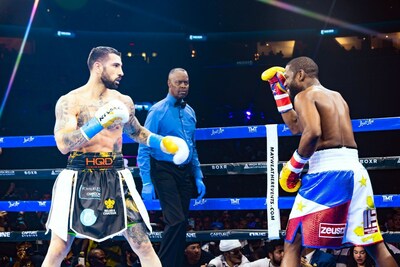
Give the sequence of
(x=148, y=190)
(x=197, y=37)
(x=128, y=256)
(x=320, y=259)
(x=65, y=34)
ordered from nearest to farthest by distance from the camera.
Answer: (x=148, y=190)
(x=320, y=259)
(x=128, y=256)
(x=65, y=34)
(x=197, y=37)

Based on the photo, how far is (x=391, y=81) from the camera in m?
14.0

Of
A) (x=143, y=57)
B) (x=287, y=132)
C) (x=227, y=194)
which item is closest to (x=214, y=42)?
(x=143, y=57)

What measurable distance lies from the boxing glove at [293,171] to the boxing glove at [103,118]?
979 mm

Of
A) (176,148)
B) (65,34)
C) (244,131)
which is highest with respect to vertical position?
(65,34)

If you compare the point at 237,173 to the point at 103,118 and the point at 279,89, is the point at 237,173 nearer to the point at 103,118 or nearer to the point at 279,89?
the point at 279,89

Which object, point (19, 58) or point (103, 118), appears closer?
point (103, 118)

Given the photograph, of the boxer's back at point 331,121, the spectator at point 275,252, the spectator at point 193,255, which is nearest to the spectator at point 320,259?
the spectator at point 275,252

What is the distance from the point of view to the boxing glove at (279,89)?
367cm

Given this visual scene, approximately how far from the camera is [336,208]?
311 cm

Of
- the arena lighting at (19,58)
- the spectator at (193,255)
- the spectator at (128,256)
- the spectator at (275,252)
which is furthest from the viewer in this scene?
the arena lighting at (19,58)

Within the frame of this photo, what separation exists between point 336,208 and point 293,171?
1.10ft

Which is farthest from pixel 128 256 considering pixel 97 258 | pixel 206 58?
pixel 206 58

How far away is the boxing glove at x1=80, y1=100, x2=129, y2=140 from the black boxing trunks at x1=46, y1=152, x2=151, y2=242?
0.27m

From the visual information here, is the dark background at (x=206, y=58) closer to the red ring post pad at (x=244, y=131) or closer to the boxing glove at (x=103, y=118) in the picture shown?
the red ring post pad at (x=244, y=131)
